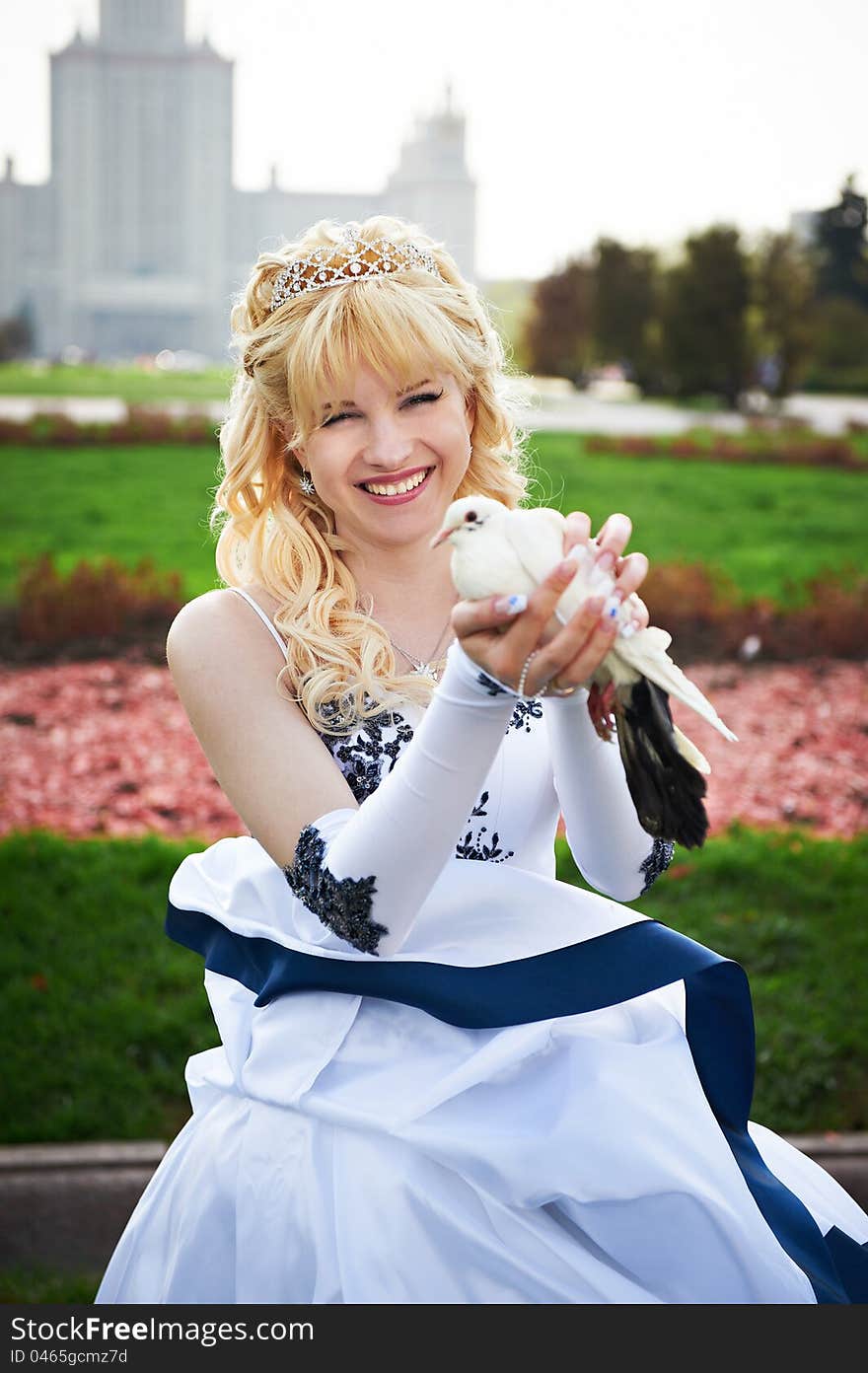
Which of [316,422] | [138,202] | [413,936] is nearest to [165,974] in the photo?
[413,936]

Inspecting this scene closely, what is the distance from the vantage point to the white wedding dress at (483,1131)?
1.63 m

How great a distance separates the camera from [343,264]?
2.04 m

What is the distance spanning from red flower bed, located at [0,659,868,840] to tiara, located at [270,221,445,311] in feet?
11.1

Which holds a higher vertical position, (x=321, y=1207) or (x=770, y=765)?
(x=321, y=1207)

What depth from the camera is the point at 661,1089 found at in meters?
1.75

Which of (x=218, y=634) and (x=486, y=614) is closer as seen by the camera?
(x=486, y=614)

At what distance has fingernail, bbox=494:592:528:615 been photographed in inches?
57.4

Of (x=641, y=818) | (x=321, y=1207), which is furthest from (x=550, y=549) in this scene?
(x=321, y=1207)

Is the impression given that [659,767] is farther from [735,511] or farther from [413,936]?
[735,511]

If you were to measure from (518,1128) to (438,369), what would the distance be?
1.19 m

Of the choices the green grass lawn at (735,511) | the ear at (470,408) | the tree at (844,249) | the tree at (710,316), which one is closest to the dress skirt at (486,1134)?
the ear at (470,408)

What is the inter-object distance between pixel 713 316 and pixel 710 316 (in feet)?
0.09

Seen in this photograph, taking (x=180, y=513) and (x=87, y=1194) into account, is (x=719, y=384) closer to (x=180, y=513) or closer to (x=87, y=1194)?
(x=180, y=513)

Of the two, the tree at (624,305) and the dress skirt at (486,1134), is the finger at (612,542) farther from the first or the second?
the tree at (624,305)
